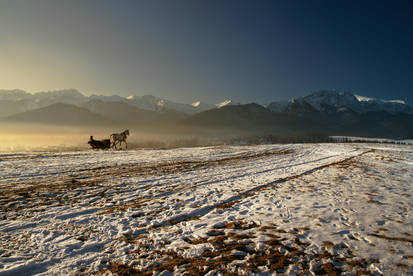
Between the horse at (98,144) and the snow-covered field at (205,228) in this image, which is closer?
the snow-covered field at (205,228)

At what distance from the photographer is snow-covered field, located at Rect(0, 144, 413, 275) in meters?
4.31

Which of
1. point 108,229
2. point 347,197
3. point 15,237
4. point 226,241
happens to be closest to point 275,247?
point 226,241

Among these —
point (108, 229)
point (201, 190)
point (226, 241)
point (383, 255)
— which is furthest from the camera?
point (201, 190)

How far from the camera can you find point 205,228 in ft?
20.0

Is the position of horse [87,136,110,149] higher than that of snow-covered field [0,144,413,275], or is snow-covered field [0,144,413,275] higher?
horse [87,136,110,149]

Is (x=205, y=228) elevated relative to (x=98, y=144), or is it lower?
lower

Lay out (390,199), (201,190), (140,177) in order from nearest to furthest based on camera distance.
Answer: (390,199)
(201,190)
(140,177)

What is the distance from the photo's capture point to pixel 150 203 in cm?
820

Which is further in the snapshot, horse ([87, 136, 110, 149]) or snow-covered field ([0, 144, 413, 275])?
horse ([87, 136, 110, 149])

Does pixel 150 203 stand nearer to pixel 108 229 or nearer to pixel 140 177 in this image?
pixel 108 229

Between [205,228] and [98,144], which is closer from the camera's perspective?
[205,228]

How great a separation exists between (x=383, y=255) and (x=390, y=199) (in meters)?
5.63

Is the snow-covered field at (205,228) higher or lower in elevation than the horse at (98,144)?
lower

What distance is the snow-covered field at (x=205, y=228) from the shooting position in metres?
4.31
